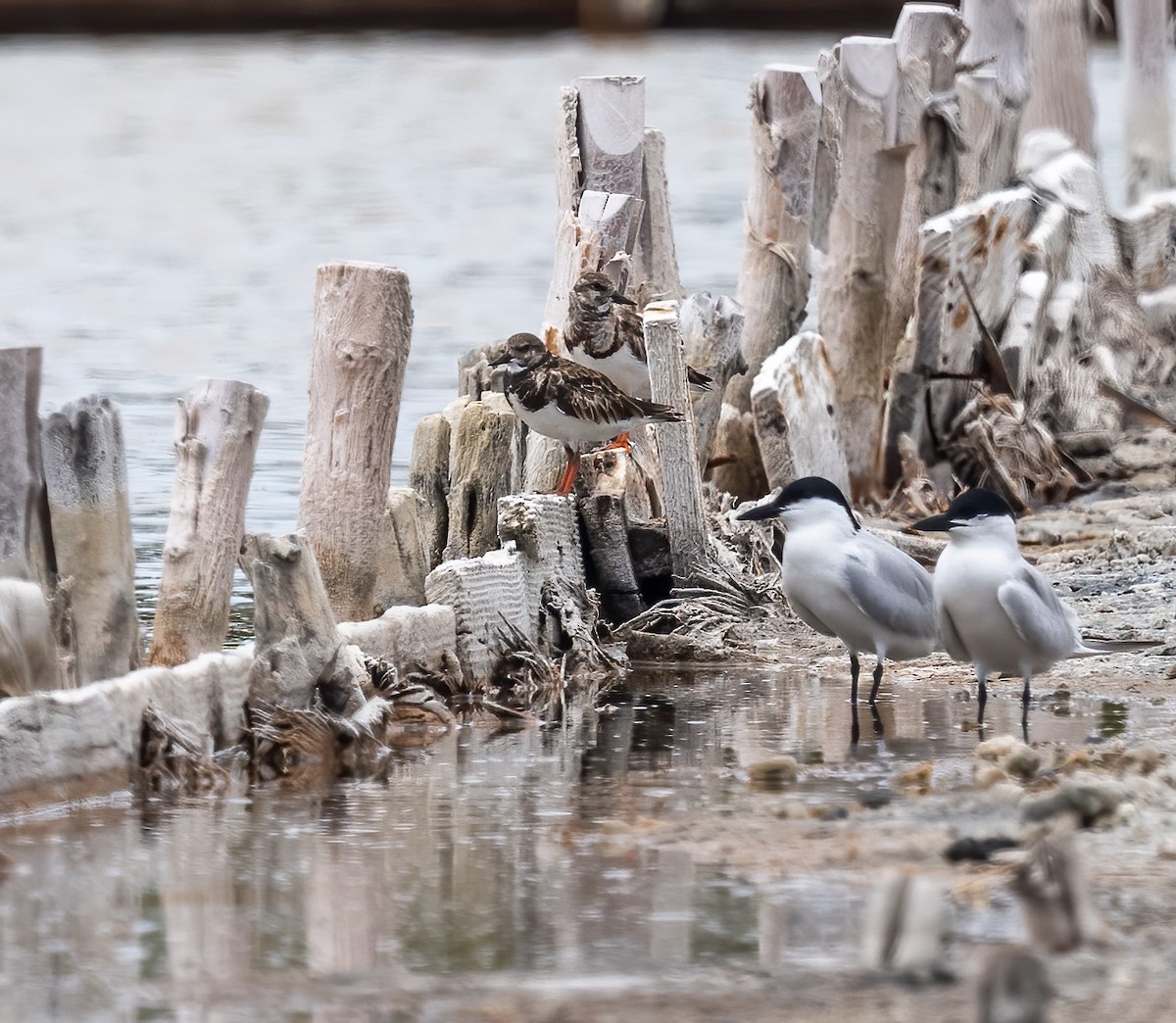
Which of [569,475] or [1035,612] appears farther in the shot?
[569,475]

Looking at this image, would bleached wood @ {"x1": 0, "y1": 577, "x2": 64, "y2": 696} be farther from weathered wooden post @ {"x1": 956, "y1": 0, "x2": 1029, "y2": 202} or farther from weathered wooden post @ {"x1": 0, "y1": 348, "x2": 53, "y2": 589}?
weathered wooden post @ {"x1": 956, "y1": 0, "x2": 1029, "y2": 202}

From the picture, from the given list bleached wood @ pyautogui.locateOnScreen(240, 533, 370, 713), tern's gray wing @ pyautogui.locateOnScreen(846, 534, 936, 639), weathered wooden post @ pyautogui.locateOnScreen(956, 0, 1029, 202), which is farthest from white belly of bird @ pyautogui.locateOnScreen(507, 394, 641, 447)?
weathered wooden post @ pyautogui.locateOnScreen(956, 0, 1029, 202)

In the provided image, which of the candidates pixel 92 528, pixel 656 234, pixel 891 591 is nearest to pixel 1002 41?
pixel 656 234

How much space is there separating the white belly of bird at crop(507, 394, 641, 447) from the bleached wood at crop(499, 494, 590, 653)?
25cm

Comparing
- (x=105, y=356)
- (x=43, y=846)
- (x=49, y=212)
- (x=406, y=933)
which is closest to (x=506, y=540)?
(x=43, y=846)

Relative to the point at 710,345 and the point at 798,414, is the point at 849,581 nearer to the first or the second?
the point at 710,345

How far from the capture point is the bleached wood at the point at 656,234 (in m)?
9.88

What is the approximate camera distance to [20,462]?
21.1 ft

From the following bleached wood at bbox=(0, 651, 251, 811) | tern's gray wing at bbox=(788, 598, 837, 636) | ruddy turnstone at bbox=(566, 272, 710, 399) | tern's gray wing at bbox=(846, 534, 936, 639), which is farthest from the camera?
ruddy turnstone at bbox=(566, 272, 710, 399)

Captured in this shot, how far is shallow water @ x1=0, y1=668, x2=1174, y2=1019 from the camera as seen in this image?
Result: 15.3 ft

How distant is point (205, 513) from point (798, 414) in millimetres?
3882

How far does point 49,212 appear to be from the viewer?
2942cm

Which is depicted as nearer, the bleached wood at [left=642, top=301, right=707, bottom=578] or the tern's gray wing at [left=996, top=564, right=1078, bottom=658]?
the tern's gray wing at [left=996, top=564, right=1078, bottom=658]

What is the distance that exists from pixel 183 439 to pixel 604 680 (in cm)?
207
